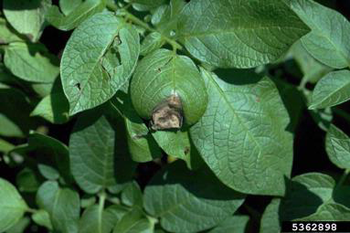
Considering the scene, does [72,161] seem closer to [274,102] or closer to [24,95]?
[24,95]

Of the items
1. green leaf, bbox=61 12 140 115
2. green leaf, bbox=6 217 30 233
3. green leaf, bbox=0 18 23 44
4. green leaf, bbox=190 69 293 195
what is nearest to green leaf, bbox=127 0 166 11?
green leaf, bbox=61 12 140 115

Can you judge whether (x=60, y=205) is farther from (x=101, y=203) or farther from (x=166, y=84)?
(x=166, y=84)

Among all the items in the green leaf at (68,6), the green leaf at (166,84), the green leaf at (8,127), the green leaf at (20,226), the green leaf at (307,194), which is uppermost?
the green leaf at (68,6)

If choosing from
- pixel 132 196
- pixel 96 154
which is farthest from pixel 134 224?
pixel 96 154

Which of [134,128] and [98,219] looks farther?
[98,219]

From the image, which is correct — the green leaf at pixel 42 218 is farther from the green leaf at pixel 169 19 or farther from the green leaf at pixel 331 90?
the green leaf at pixel 331 90

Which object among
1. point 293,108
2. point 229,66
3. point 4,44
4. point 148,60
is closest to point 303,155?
point 293,108

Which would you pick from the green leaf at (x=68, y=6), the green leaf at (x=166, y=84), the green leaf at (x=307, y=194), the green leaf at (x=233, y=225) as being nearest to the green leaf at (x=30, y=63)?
the green leaf at (x=68, y=6)
